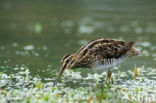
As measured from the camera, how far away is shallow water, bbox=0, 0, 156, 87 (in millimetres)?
9789

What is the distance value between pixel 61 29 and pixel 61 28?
23 cm

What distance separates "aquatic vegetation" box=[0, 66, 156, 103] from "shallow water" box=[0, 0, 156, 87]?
0.46 meters

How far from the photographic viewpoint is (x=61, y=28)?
15.1 metres

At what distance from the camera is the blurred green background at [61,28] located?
10031mm

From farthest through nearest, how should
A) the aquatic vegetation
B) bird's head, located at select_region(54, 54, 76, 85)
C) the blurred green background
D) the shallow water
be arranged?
the blurred green background
the shallow water
bird's head, located at select_region(54, 54, 76, 85)
the aquatic vegetation

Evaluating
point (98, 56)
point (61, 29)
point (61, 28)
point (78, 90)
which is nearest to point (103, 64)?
point (98, 56)

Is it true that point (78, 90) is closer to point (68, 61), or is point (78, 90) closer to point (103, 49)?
point (68, 61)

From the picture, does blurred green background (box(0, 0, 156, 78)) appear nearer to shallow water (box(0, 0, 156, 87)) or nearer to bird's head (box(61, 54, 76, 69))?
shallow water (box(0, 0, 156, 87))

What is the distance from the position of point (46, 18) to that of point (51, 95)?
11155 millimetres

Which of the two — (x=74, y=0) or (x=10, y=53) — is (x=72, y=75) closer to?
(x=10, y=53)

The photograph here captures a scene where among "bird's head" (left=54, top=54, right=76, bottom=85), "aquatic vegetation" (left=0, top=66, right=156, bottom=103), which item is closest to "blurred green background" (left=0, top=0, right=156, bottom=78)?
"aquatic vegetation" (left=0, top=66, right=156, bottom=103)

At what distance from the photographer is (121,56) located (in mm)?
7945

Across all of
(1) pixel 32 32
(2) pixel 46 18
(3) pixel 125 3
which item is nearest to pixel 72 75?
(1) pixel 32 32

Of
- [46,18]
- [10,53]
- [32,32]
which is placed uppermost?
[46,18]
